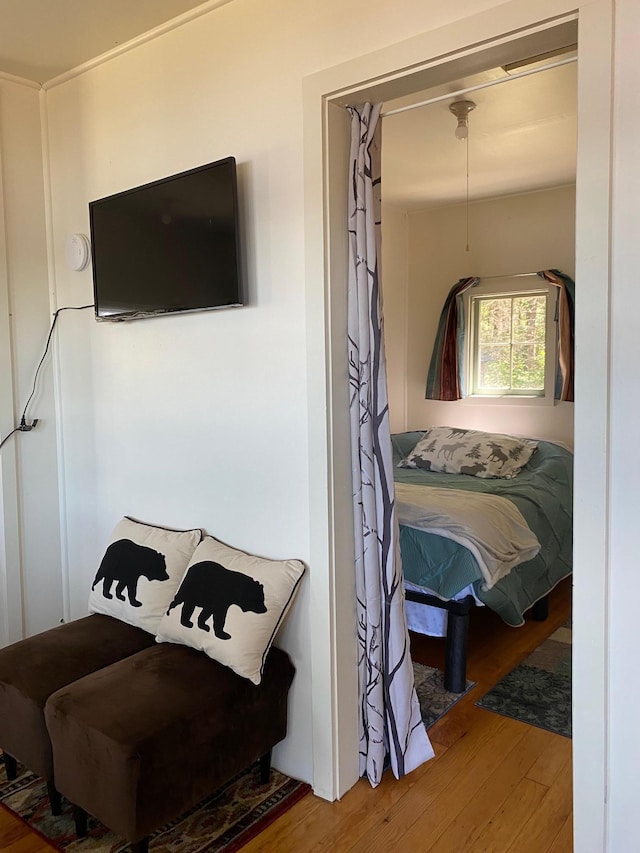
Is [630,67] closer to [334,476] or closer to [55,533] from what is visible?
[334,476]

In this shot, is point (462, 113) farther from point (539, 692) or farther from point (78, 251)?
point (539, 692)

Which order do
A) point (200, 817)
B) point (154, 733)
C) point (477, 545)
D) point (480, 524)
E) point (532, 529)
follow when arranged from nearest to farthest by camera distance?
point (154, 733) → point (200, 817) → point (477, 545) → point (480, 524) → point (532, 529)

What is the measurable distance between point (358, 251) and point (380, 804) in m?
1.71

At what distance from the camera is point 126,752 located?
5.36 feet

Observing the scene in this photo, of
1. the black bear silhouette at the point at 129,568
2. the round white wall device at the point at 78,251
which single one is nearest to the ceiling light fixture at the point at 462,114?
the round white wall device at the point at 78,251

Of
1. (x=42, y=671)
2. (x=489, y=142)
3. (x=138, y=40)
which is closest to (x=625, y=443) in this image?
(x=42, y=671)

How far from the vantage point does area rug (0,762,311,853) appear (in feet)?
6.12

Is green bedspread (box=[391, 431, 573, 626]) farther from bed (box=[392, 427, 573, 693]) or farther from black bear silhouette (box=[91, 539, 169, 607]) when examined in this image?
black bear silhouette (box=[91, 539, 169, 607])

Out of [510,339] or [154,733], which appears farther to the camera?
[510,339]

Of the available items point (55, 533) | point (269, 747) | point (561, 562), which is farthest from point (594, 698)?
point (55, 533)

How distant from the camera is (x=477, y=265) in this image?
15.9ft

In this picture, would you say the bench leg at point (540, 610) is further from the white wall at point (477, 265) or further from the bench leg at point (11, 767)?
the bench leg at point (11, 767)

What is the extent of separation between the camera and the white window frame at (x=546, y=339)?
14.7 feet

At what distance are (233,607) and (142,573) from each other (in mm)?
477
